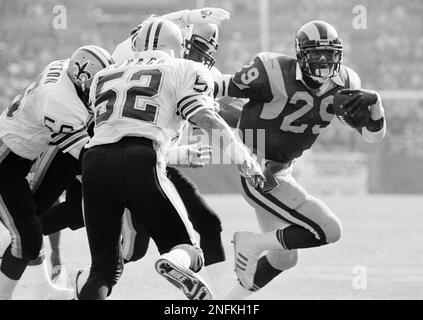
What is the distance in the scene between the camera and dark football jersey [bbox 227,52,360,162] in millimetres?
5074

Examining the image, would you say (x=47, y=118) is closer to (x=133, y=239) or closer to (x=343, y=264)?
(x=133, y=239)

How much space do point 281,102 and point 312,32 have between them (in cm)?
42

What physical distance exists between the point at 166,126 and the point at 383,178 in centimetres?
1181

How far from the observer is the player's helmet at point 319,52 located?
5004mm

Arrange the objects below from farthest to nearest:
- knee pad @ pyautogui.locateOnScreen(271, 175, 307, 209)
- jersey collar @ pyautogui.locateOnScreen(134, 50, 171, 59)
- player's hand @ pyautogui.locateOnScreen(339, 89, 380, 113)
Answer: knee pad @ pyautogui.locateOnScreen(271, 175, 307, 209) < player's hand @ pyautogui.locateOnScreen(339, 89, 380, 113) < jersey collar @ pyautogui.locateOnScreen(134, 50, 171, 59)

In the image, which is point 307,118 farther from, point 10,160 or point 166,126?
point 10,160

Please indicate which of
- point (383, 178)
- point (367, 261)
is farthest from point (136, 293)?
point (383, 178)

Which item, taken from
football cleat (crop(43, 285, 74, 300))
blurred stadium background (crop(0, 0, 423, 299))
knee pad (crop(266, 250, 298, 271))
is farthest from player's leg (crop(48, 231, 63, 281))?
blurred stadium background (crop(0, 0, 423, 299))

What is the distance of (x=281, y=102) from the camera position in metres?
5.11

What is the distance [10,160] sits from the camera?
518 cm

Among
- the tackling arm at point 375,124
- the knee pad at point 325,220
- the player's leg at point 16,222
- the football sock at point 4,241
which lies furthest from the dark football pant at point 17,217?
the tackling arm at point 375,124

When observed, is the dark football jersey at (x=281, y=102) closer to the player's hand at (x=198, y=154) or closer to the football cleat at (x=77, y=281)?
the player's hand at (x=198, y=154)

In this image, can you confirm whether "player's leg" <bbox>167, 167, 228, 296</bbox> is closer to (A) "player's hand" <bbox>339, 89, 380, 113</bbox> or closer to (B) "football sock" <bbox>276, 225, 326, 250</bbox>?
(B) "football sock" <bbox>276, 225, 326, 250</bbox>

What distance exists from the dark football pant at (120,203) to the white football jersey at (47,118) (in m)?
0.77
